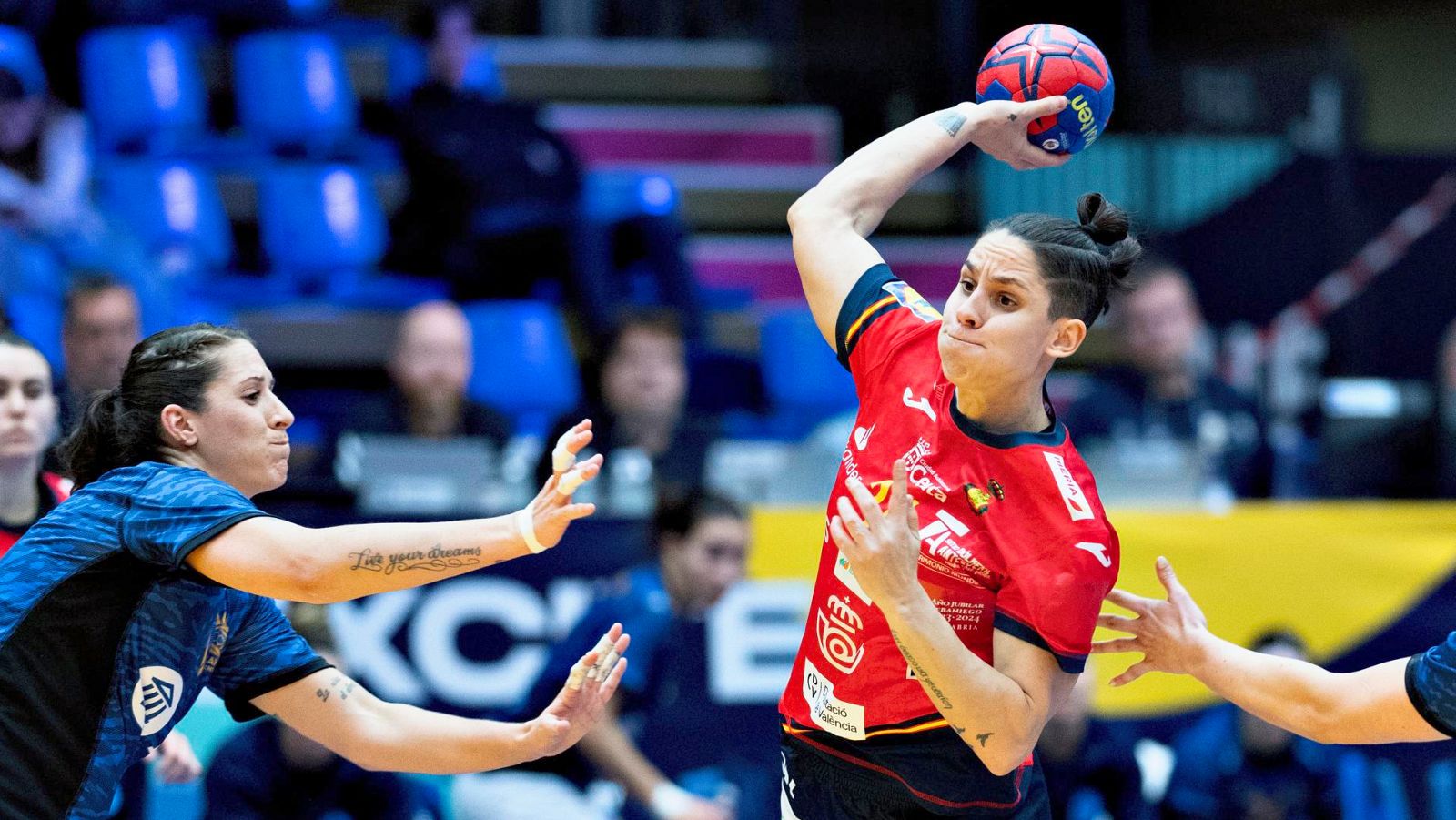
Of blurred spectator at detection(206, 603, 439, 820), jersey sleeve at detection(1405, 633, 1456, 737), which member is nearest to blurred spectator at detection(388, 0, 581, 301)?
blurred spectator at detection(206, 603, 439, 820)

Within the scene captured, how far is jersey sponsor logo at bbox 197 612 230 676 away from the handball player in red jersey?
45.7 inches

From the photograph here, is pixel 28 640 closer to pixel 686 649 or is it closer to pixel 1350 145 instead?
pixel 686 649

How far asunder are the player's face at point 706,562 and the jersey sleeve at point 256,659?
2.37 metres

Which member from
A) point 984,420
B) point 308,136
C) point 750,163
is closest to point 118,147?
point 308,136

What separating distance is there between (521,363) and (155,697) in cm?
519

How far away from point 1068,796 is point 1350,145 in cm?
631

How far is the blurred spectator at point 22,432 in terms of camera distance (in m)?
4.39

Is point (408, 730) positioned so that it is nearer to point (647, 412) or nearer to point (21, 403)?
point (21, 403)

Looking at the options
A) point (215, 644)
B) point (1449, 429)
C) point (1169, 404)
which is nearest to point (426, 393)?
point (1169, 404)

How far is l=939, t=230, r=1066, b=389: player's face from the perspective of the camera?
3174mm

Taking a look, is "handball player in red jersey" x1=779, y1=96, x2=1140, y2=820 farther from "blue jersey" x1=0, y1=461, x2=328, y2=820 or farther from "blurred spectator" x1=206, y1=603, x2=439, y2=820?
"blurred spectator" x1=206, y1=603, x2=439, y2=820

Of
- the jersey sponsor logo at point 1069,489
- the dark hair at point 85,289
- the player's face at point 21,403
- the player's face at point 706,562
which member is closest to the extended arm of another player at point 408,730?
the jersey sponsor logo at point 1069,489

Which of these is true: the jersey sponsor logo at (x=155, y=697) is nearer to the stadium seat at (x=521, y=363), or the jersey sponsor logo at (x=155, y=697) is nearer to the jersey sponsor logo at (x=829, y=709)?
the jersey sponsor logo at (x=829, y=709)

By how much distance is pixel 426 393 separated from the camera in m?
6.65
